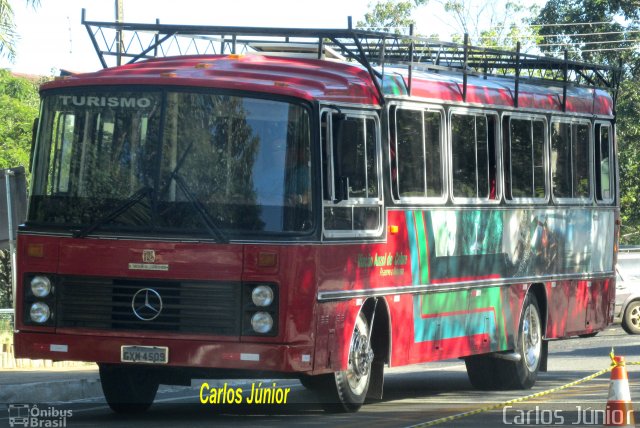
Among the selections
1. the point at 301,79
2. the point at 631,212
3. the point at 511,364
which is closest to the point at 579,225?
the point at 511,364

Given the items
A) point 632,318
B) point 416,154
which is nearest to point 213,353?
point 416,154

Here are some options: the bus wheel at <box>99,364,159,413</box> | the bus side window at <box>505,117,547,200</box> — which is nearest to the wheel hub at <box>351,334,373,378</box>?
the bus wheel at <box>99,364,159,413</box>

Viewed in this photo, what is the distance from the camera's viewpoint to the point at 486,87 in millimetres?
16188

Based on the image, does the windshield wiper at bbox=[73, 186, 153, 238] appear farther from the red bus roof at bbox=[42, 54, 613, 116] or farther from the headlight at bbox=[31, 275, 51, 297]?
the red bus roof at bbox=[42, 54, 613, 116]

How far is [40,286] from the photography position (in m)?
12.2

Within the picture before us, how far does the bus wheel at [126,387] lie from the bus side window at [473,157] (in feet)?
12.3

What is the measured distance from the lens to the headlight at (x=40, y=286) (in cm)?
1220

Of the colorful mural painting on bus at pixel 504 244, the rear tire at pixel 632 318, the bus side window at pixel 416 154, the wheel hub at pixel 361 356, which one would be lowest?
the rear tire at pixel 632 318

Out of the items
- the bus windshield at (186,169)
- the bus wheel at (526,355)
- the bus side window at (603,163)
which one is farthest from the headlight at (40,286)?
the bus side window at (603,163)

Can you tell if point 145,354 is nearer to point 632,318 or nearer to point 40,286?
point 40,286

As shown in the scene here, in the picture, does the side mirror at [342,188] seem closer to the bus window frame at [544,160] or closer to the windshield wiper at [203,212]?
the windshield wiper at [203,212]

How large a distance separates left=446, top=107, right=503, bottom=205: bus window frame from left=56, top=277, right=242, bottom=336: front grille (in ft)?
12.7

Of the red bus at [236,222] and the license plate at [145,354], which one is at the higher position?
the red bus at [236,222]

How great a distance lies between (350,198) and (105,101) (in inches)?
87.5
